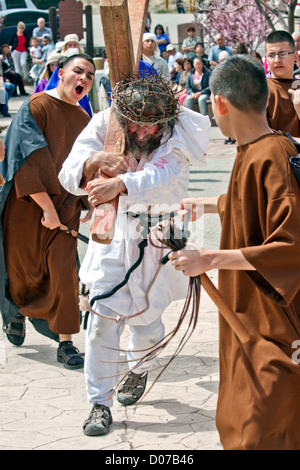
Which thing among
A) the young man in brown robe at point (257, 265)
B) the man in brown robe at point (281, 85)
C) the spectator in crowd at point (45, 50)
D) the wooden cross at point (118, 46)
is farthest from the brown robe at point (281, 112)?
the spectator in crowd at point (45, 50)

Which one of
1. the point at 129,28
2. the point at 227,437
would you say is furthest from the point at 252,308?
the point at 129,28

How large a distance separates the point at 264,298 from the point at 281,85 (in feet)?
8.45

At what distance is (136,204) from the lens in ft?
11.9

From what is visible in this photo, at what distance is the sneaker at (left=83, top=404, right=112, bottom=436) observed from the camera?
11.9 feet

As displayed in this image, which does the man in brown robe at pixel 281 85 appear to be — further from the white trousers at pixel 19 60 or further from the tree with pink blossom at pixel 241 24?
the tree with pink blossom at pixel 241 24

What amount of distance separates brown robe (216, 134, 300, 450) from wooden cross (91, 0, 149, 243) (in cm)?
81

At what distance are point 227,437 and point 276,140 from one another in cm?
108

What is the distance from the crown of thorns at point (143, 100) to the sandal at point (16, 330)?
→ 1972 mm

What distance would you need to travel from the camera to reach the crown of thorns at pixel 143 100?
355 cm

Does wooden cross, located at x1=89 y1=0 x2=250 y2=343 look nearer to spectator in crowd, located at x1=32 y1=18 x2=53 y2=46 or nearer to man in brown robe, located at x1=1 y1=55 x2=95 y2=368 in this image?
man in brown robe, located at x1=1 y1=55 x2=95 y2=368

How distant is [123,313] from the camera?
3.78 meters

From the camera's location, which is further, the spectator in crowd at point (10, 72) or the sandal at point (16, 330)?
the spectator in crowd at point (10, 72)

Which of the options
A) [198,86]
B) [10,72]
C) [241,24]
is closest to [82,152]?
[198,86]

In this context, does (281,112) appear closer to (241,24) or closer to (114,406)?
(114,406)
